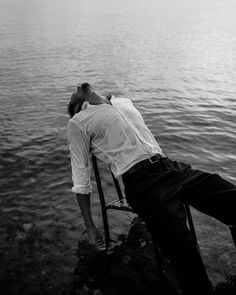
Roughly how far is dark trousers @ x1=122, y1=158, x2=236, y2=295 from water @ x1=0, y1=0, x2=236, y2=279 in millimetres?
1763

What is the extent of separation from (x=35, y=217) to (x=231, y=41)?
128 ft

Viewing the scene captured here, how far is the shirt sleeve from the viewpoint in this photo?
15.8ft

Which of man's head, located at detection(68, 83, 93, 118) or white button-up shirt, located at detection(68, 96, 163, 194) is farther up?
man's head, located at detection(68, 83, 93, 118)

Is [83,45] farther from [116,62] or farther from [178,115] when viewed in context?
[178,115]

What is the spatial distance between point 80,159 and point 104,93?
48.9ft

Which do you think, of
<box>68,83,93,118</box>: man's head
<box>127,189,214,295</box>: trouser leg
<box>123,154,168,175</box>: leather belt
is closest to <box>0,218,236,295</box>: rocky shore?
<box>127,189,214,295</box>: trouser leg

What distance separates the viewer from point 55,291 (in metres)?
5.33

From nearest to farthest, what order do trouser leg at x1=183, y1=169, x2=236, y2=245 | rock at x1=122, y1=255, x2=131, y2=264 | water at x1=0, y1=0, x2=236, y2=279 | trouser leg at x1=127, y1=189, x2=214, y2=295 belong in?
trouser leg at x1=127, y1=189, x2=214, y2=295 → trouser leg at x1=183, y1=169, x2=236, y2=245 → rock at x1=122, y1=255, x2=131, y2=264 → water at x1=0, y1=0, x2=236, y2=279

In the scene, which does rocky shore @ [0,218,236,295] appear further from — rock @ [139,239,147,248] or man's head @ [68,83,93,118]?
man's head @ [68,83,93,118]

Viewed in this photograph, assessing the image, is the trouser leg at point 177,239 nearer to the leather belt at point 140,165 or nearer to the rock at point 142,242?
the leather belt at point 140,165

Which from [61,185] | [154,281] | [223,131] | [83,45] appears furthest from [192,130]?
[83,45]

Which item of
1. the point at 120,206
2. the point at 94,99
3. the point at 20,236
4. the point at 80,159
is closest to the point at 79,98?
the point at 94,99

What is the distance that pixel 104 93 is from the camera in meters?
19.4

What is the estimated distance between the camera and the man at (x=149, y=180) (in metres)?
4.10
